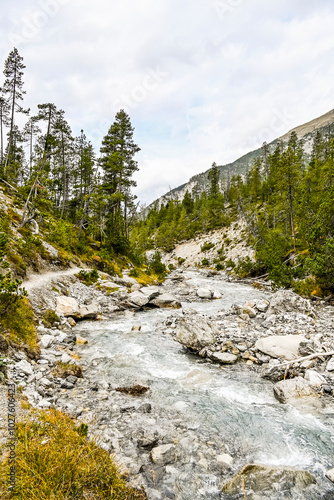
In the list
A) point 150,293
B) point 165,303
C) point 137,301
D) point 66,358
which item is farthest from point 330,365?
point 150,293

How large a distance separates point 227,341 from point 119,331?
6427 mm

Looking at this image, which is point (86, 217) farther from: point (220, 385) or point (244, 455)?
point (244, 455)

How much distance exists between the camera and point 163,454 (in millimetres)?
5605

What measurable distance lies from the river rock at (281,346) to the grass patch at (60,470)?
317 inches

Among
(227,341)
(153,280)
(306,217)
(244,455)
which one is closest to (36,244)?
(153,280)

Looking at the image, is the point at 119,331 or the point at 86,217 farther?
the point at 86,217

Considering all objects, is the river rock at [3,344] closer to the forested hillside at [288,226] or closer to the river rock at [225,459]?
the river rock at [225,459]

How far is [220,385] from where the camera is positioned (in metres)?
9.12

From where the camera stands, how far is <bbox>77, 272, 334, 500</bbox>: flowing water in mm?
6051

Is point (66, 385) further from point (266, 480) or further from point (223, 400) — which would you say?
point (266, 480)

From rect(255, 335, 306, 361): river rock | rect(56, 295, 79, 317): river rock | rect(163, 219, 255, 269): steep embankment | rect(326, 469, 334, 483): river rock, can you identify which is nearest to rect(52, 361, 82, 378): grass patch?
rect(56, 295, 79, 317): river rock

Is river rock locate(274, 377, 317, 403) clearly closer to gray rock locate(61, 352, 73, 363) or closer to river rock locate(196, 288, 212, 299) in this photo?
gray rock locate(61, 352, 73, 363)

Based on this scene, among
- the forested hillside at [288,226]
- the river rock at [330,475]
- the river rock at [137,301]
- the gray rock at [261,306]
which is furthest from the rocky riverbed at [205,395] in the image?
the forested hillside at [288,226]

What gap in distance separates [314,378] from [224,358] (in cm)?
347
